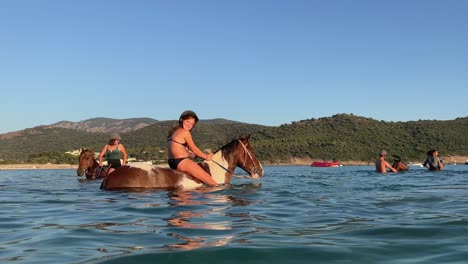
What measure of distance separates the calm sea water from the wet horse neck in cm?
285

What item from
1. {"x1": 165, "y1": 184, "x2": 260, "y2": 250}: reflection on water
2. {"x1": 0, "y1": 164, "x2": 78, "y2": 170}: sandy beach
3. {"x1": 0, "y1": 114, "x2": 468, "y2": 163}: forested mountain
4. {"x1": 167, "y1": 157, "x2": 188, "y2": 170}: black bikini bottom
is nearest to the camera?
{"x1": 165, "y1": 184, "x2": 260, "y2": 250}: reflection on water

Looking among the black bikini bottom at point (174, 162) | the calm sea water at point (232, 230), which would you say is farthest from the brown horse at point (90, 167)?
the calm sea water at point (232, 230)

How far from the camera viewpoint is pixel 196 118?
11.4 meters

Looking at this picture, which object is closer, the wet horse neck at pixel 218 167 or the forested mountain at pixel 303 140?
the wet horse neck at pixel 218 167

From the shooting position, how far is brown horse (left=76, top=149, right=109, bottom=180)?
17.7 metres

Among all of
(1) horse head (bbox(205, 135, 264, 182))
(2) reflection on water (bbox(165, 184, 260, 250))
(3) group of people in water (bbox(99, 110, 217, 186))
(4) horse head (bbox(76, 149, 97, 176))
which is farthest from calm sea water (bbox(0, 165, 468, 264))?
(4) horse head (bbox(76, 149, 97, 176))

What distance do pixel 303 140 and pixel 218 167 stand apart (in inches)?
4843

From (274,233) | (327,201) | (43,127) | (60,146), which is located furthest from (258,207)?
(43,127)

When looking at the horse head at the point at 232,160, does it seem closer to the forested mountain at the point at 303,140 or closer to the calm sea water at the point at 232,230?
the calm sea water at the point at 232,230

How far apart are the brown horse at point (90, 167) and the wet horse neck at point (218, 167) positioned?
6515 mm

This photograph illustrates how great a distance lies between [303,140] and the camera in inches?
5271

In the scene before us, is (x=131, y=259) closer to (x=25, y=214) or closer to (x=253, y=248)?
(x=253, y=248)

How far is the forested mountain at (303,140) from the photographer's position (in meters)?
119

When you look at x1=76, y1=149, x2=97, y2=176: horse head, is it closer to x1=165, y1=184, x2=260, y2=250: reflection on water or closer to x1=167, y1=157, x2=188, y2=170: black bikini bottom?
x1=167, y1=157, x2=188, y2=170: black bikini bottom
